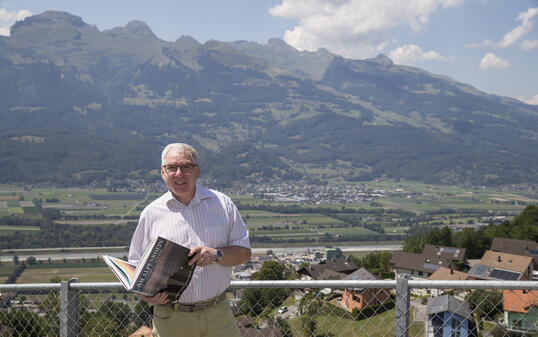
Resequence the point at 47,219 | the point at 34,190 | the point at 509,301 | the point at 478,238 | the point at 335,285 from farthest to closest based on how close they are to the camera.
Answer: the point at 34,190 → the point at 47,219 → the point at 478,238 → the point at 509,301 → the point at 335,285

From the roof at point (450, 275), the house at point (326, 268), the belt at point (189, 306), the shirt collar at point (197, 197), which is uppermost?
the shirt collar at point (197, 197)

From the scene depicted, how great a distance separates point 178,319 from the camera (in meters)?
2.95

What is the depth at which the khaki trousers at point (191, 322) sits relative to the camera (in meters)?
2.95

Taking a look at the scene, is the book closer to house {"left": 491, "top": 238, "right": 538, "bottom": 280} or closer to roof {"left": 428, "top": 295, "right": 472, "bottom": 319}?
roof {"left": 428, "top": 295, "right": 472, "bottom": 319}

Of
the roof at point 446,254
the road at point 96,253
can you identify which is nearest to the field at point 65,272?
the road at point 96,253

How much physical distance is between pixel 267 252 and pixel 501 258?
44.6 metres

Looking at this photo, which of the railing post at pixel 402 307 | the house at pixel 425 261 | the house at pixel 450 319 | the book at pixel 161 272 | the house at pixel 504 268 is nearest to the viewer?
the book at pixel 161 272

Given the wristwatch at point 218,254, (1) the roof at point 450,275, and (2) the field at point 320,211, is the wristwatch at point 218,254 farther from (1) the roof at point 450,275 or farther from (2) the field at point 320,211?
(2) the field at point 320,211

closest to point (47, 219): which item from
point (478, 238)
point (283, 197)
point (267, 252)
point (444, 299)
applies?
point (267, 252)

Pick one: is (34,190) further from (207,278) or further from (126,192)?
(207,278)

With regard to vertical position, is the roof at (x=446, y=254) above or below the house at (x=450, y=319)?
below

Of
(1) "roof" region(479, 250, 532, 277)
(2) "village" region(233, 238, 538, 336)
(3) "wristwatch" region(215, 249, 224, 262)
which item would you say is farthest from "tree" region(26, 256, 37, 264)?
(3) "wristwatch" region(215, 249, 224, 262)

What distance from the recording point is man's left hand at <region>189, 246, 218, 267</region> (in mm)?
2701

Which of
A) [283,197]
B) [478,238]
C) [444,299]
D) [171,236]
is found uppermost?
[171,236]
